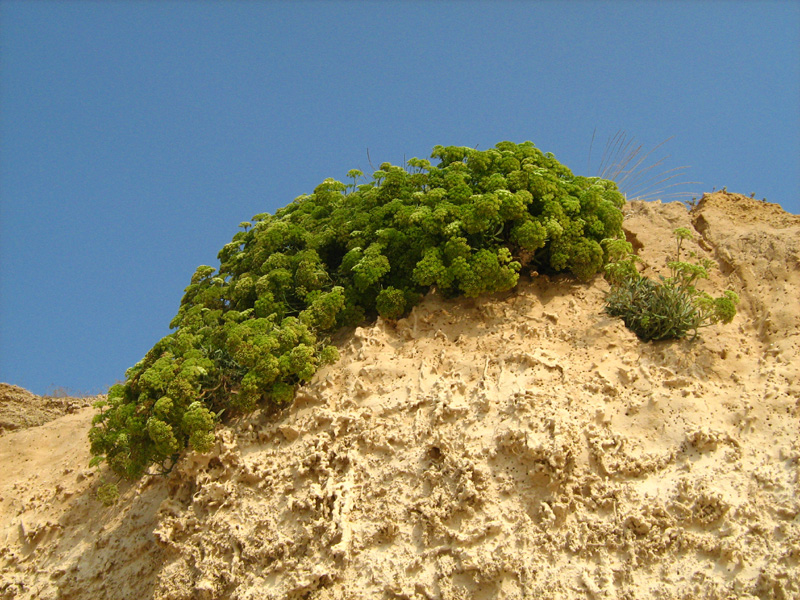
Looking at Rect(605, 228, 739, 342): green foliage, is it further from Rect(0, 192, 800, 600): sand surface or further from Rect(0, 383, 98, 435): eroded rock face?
Rect(0, 383, 98, 435): eroded rock face

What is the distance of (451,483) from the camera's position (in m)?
7.72

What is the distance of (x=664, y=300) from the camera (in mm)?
9250

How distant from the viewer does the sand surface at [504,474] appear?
7.13 metres

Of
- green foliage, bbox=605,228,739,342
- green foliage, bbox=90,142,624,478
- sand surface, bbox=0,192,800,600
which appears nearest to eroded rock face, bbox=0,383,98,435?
sand surface, bbox=0,192,800,600

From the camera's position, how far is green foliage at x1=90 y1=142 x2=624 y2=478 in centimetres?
905

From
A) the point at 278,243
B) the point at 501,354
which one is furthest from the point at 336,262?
the point at 501,354

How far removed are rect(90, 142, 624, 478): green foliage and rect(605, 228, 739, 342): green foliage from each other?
0.42 m

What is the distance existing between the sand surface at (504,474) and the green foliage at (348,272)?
425mm

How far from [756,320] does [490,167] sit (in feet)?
13.1

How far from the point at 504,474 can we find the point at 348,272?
3852 millimetres

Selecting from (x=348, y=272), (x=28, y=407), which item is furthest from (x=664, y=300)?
(x=28, y=407)

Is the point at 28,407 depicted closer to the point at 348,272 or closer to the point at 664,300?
the point at 348,272

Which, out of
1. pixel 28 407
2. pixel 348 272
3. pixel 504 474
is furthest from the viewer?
pixel 28 407

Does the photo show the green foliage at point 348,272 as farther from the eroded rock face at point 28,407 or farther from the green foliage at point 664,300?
the eroded rock face at point 28,407
